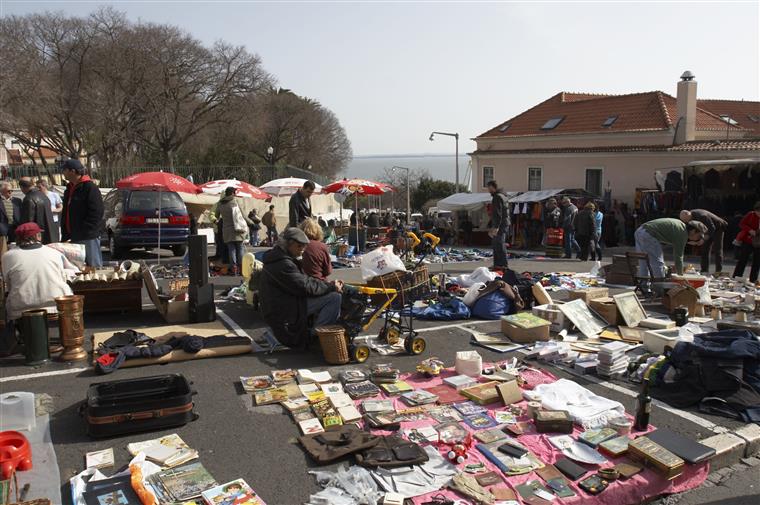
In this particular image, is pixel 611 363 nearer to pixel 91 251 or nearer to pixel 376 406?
pixel 376 406

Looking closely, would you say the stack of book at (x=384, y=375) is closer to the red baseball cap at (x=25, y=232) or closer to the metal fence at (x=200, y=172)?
the red baseball cap at (x=25, y=232)

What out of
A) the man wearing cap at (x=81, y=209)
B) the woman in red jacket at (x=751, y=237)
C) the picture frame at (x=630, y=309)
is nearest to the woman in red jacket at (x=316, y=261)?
the man wearing cap at (x=81, y=209)

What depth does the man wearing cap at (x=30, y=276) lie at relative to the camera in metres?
6.47

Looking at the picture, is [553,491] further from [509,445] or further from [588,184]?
[588,184]

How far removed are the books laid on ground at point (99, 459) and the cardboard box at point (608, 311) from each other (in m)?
6.77

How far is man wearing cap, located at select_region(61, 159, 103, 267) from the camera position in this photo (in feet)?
27.5

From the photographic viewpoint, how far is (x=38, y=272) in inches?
258

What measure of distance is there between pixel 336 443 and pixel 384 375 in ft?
5.10

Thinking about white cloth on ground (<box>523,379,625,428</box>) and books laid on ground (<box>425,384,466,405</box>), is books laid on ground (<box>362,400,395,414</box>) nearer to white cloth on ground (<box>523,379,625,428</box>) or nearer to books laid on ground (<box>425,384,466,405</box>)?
books laid on ground (<box>425,384,466,405</box>)

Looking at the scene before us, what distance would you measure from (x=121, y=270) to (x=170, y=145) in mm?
32358

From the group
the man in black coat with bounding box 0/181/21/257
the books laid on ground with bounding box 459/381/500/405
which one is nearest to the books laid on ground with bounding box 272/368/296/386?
the books laid on ground with bounding box 459/381/500/405

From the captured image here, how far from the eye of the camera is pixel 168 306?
26.7 feet

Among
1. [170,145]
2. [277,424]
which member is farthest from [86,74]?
[277,424]

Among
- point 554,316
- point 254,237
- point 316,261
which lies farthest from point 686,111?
point 316,261
